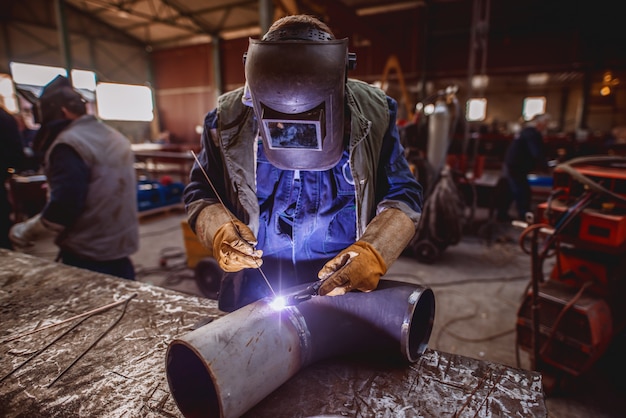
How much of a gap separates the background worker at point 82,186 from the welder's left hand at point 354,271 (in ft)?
6.29

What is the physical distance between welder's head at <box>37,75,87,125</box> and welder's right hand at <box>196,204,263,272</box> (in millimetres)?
1642

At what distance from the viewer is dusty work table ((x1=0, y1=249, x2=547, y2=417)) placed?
998 mm

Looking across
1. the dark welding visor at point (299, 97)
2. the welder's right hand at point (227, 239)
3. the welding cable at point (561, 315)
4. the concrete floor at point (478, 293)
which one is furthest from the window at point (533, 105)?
the welder's right hand at point (227, 239)

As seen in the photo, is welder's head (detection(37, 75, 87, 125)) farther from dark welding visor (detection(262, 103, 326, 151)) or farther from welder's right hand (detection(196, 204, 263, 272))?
dark welding visor (detection(262, 103, 326, 151))

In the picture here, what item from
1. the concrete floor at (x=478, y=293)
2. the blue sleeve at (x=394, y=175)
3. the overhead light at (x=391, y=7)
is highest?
the overhead light at (x=391, y=7)

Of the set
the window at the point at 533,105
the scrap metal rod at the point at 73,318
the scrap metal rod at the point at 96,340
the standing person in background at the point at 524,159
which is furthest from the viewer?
the window at the point at 533,105

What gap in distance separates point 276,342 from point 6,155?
3492mm

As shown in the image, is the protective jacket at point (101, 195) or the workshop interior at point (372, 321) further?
the protective jacket at point (101, 195)

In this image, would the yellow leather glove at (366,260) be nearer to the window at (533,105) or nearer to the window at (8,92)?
the window at (8,92)

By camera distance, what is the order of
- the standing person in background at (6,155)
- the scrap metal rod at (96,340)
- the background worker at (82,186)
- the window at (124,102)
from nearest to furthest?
1. the scrap metal rod at (96,340)
2. the background worker at (82,186)
3. the standing person in background at (6,155)
4. the window at (124,102)

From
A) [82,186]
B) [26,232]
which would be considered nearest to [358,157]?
[82,186]

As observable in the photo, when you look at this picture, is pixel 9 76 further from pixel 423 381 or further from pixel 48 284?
pixel 423 381

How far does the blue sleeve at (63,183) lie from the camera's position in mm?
2115

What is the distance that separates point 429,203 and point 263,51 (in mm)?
3780
